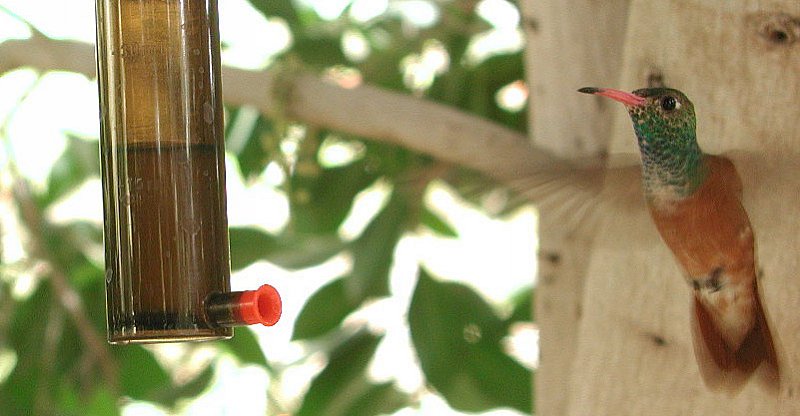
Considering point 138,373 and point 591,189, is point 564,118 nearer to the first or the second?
point 591,189

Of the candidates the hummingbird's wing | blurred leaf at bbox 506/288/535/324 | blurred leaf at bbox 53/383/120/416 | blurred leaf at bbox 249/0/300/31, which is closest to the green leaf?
blurred leaf at bbox 506/288/535/324

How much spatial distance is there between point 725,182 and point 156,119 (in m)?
0.68

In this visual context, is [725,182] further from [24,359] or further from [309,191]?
[24,359]

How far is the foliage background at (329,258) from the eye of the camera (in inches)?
96.7

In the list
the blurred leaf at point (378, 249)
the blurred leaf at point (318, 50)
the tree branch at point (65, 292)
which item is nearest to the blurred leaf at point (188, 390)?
the tree branch at point (65, 292)

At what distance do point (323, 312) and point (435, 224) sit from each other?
1.36 feet

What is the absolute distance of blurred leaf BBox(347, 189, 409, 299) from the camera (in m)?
2.48

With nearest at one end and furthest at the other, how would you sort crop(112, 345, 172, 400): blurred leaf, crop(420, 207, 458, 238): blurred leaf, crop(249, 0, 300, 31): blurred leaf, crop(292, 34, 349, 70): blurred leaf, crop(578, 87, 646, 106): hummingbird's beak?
crop(578, 87, 646, 106): hummingbird's beak, crop(249, 0, 300, 31): blurred leaf, crop(112, 345, 172, 400): blurred leaf, crop(292, 34, 349, 70): blurred leaf, crop(420, 207, 458, 238): blurred leaf

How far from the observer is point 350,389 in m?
2.53

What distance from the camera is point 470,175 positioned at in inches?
90.3

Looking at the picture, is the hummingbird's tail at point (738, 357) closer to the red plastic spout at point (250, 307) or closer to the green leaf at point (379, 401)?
the red plastic spout at point (250, 307)

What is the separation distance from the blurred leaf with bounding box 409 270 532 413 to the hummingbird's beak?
117cm

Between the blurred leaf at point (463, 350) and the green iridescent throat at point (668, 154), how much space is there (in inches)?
40.3

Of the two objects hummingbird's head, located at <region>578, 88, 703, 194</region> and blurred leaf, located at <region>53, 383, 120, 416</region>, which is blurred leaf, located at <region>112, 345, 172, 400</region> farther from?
hummingbird's head, located at <region>578, 88, 703, 194</region>
